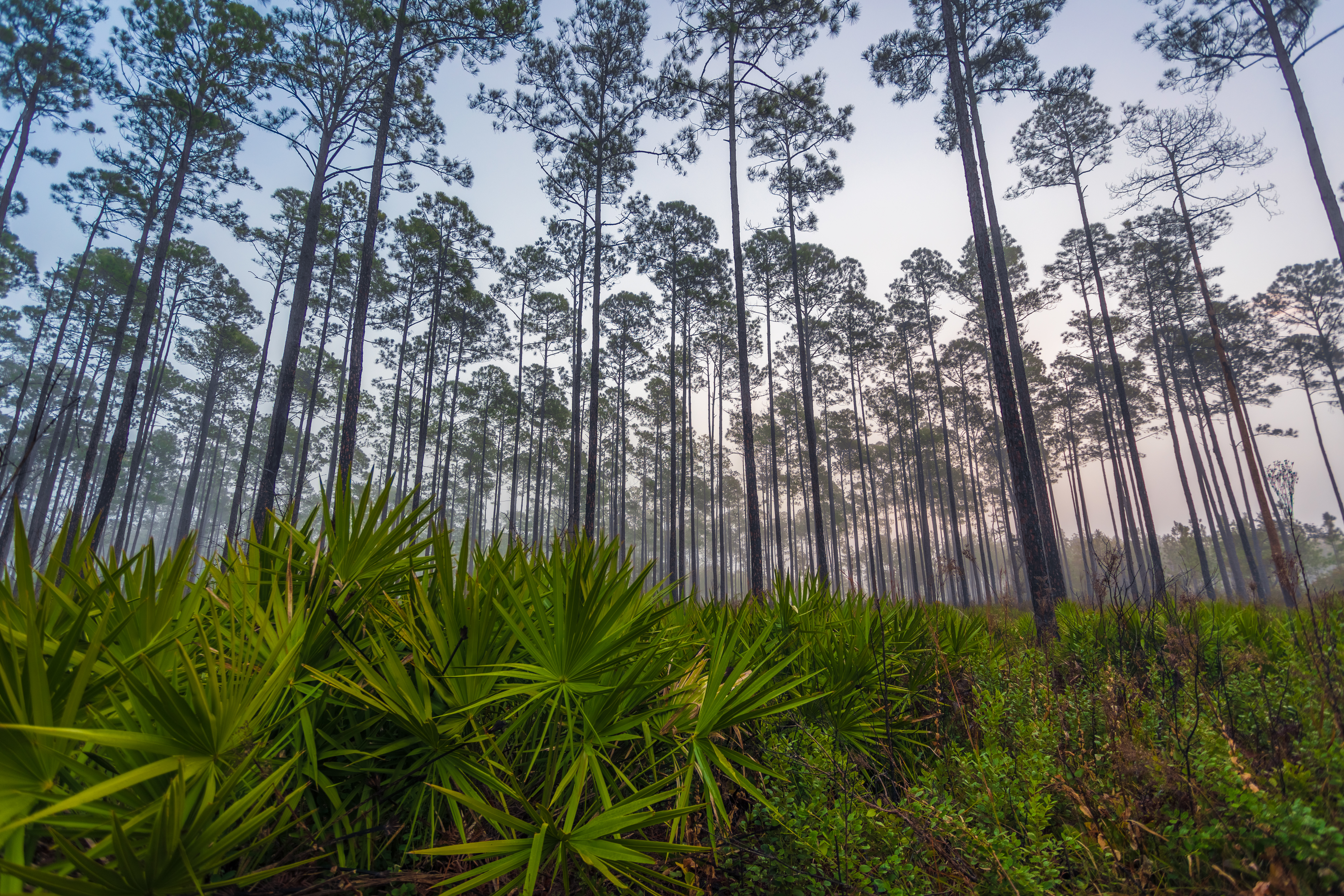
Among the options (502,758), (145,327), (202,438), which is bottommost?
(502,758)

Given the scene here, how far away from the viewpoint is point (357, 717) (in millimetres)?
1871

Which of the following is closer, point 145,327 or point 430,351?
point 145,327

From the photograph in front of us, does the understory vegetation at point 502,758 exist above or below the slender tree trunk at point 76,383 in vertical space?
below

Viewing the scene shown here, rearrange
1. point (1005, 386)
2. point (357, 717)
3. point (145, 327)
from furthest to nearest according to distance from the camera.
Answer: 1. point (145, 327)
2. point (1005, 386)
3. point (357, 717)

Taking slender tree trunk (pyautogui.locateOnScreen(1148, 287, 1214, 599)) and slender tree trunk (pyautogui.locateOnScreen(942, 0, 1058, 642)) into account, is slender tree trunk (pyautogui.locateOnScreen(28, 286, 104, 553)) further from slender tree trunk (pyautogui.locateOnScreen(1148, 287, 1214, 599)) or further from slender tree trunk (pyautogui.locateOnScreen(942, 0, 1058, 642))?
slender tree trunk (pyautogui.locateOnScreen(1148, 287, 1214, 599))

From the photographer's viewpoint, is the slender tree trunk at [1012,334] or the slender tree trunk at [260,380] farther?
the slender tree trunk at [260,380]

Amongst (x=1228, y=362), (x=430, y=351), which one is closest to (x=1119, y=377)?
(x=1228, y=362)

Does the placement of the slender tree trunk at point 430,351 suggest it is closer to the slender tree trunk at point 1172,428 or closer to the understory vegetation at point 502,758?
the understory vegetation at point 502,758

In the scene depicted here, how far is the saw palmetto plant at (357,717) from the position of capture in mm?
1146

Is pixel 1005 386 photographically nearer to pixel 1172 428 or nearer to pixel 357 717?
pixel 357 717

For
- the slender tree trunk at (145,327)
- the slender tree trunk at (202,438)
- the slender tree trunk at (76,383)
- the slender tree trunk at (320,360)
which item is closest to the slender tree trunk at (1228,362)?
the slender tree trunk at (145,327)

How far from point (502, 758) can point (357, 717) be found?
0.62 meters

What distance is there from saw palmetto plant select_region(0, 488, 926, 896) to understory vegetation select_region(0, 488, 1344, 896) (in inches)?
0.5

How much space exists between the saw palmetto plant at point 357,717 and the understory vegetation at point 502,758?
1 centimetres
